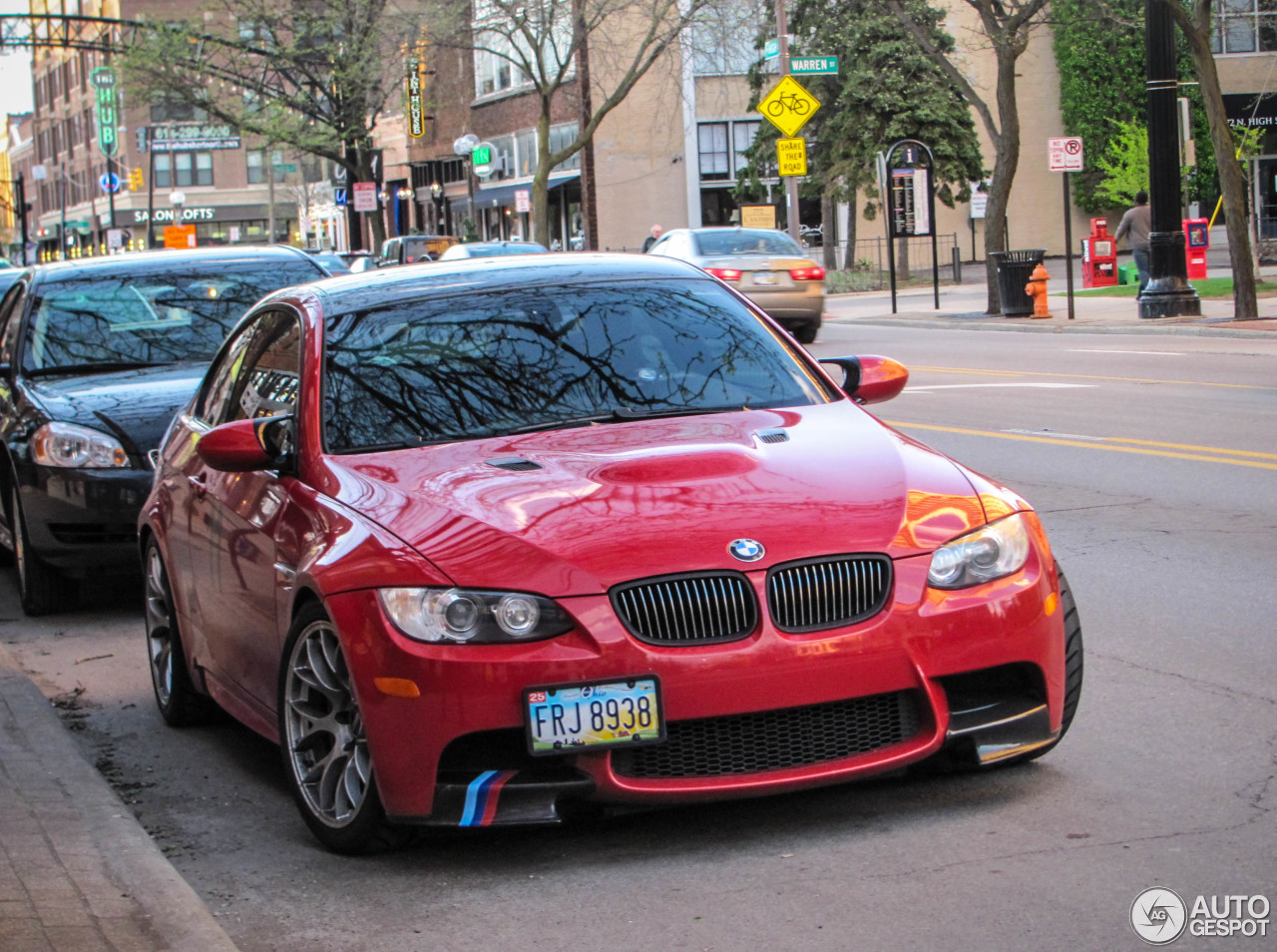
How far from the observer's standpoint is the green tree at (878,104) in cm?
5253

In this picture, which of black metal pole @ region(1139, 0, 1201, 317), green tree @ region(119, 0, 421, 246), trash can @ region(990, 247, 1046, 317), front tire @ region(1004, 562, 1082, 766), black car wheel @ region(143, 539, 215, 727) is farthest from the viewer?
green tree @ region(119, 0, 421, 246)

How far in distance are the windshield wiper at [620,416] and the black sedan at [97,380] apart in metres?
3.87

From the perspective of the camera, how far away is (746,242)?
27125 mm

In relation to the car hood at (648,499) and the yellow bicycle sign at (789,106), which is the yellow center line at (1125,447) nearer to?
the car hood at (648,499)

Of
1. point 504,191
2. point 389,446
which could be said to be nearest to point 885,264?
point 504,191

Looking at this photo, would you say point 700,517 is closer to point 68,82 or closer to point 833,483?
point 833,483

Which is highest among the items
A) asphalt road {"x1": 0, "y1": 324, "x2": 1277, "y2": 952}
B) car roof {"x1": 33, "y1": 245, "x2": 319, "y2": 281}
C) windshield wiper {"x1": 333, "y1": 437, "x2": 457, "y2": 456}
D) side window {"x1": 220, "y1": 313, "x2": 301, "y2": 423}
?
car roof {"x1": 33, "y1": 245, "x2": 319, "y2": 281}

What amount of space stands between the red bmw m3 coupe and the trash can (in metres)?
24.9

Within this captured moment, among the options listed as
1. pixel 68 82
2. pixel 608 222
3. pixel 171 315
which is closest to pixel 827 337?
pixel 171 315

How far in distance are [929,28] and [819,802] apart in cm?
4964

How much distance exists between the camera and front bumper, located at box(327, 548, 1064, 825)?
4.40 m

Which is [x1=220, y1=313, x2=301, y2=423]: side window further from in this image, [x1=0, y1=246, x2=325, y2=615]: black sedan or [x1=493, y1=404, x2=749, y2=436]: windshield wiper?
[x1=0, y1=246, x2=325, y2=615]: black sedan

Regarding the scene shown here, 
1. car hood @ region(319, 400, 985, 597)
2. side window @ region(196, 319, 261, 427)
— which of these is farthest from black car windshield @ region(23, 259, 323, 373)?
car hood @ region(319, 400, 985, 597)

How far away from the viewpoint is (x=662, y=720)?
441cm
